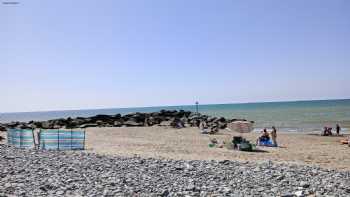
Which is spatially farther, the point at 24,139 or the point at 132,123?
the point at 132,123

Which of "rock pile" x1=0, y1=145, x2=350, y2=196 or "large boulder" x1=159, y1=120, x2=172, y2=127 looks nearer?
"rock pile" x1=0, y1=145, x2=350, y2=196

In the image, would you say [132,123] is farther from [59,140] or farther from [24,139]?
[59,140]

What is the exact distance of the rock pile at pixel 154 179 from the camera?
9422 millimetres

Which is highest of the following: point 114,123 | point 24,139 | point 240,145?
point 24,139

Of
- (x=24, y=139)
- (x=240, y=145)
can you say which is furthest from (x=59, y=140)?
(x=240, y=145)

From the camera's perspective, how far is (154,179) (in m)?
10.9

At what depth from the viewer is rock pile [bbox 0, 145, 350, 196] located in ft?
30.9

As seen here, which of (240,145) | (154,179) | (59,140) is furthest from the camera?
(240,145)

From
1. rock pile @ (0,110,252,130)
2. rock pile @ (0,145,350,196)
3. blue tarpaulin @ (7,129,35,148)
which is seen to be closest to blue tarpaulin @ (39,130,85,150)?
blue tarpaulin @ (7,129,35,148)

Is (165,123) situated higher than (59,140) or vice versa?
(59,140)

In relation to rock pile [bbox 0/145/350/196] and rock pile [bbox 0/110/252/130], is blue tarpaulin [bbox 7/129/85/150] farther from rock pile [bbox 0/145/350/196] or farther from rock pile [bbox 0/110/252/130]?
rock pile [bbox 0/110/252/130]

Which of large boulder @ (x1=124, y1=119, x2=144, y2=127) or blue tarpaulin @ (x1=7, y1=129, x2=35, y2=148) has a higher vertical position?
blue tarpaulin @ (x1=7, y1=129, x2=35, y2=148)

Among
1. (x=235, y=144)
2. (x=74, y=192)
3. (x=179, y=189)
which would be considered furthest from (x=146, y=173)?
(x=235, y=144)

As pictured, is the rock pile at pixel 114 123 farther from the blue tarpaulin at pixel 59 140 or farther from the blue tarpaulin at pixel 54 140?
the blue tarpaulin at pixel 59 140
